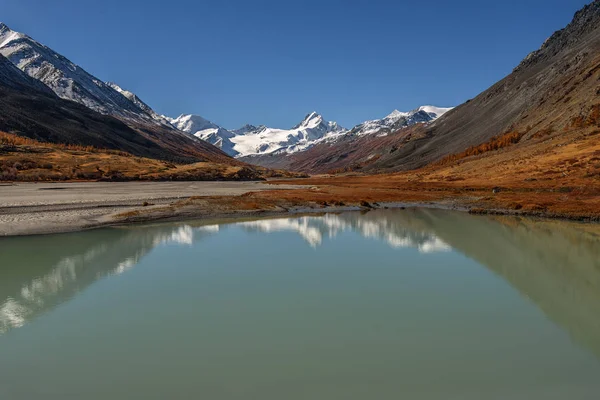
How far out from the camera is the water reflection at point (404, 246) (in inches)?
784

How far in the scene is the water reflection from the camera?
19.9 meters

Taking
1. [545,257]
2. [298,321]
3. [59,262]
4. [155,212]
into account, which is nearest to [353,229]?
[545,257]

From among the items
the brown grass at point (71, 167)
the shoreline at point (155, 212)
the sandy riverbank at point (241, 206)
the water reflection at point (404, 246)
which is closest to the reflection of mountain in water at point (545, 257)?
the water reflection at point (404, 246)

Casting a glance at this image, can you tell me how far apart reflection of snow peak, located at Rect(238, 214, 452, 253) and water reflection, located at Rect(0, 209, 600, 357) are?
0.35ft

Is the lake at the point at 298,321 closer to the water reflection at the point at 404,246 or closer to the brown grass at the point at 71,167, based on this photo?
the water reflection at the point at 404,246

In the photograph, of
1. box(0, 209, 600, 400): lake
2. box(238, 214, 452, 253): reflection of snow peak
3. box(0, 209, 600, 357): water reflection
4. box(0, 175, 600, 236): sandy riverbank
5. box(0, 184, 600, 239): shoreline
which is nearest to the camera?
box(0, 209, 600, 400): lake

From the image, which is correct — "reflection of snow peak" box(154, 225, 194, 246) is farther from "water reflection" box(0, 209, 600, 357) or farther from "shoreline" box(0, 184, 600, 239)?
"shoreline" box(0, 184, 600, 239)

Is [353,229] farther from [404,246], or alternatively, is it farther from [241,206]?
[241,206]

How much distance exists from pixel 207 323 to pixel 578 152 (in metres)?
106

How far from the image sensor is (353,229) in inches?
1893

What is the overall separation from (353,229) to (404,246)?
39.2 ft

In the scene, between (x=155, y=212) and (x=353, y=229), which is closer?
(x=353, y=229)

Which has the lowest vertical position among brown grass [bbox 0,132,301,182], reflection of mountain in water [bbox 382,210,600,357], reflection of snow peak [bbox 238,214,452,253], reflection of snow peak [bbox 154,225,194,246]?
reflection of mountain in water [bbox 382,210,600,357]

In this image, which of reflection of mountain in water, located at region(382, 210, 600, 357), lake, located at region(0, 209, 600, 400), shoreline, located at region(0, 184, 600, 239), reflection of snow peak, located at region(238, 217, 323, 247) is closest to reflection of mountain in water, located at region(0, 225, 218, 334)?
lake, located at region(0, 209, 600, 400)
